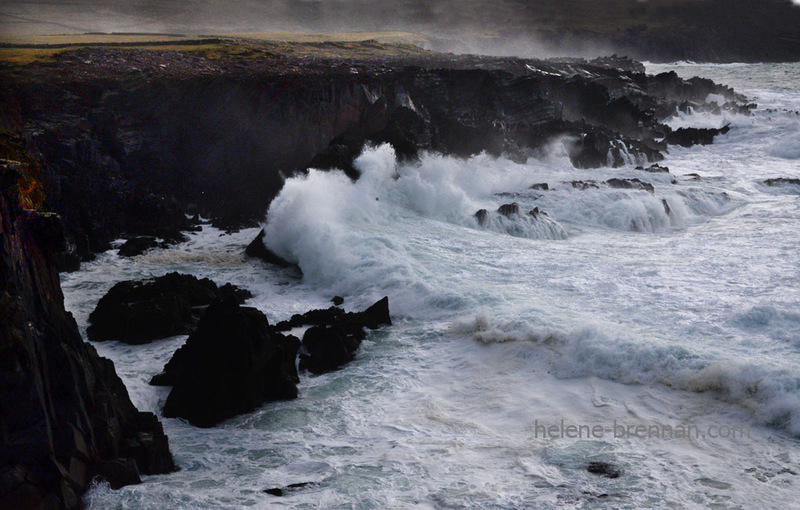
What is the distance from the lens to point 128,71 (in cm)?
3703

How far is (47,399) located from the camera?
335 inches

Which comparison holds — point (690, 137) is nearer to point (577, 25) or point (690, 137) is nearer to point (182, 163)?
point (182, 163)

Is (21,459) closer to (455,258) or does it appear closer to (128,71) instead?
(455,258)

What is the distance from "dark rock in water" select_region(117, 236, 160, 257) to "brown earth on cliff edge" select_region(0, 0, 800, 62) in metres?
68.7

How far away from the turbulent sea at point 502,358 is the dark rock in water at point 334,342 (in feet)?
0.93

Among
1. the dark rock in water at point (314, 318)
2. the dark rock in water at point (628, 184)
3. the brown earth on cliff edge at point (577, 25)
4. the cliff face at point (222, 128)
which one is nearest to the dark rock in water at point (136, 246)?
the cliff face at point (222, 128)

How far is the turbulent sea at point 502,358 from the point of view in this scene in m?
9.73

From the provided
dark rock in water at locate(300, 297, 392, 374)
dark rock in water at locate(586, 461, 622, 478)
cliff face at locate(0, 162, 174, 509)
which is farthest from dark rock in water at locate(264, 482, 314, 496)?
dark rock in water at locate(300, 297, 392, 374)

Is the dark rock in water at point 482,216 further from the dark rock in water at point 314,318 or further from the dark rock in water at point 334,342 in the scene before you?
the dark rock in water at point 334,342

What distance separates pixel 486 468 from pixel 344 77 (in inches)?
1125

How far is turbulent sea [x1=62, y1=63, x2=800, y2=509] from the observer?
9.73m

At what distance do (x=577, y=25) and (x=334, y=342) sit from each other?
131m

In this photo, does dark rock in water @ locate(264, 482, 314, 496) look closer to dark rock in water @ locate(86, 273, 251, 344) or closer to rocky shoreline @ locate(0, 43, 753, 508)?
rocky shoreline @ locate(0, 43, 753, 508)

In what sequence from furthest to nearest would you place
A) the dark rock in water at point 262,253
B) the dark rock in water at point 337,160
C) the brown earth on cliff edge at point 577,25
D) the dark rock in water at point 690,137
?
the brown earth on cliff edge at point 577,25, the dark rock in water at point 690,137, the dark rock in water at point 337,160, the dark rock in water at point 262,253
